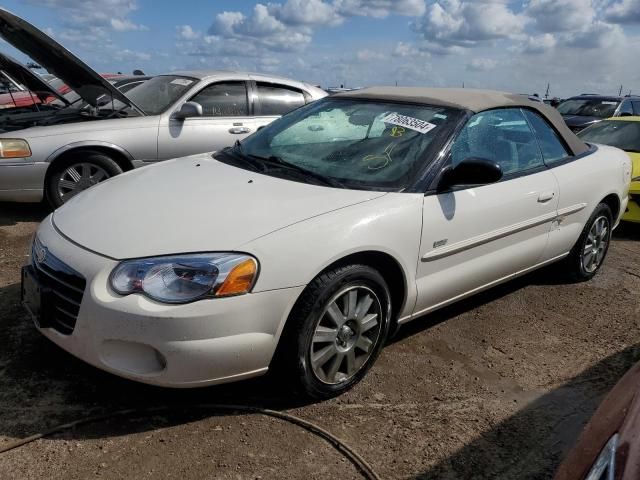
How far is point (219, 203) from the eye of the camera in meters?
2.97

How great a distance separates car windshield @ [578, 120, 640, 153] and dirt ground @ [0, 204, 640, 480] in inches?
160

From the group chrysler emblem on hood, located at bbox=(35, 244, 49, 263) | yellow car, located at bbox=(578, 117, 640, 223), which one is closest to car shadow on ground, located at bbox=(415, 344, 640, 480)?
chrysler emblem on hood, located at bbox=(35, 244, 49, 263)

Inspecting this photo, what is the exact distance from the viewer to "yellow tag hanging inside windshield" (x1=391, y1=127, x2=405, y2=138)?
138 inches

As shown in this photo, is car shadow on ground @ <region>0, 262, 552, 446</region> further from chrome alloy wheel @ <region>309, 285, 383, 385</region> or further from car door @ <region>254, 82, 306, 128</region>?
car door @ <region>254, 82, 306, 128</region>

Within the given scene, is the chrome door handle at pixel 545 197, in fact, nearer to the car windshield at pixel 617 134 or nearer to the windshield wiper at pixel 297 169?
the windshield wiper at pixel 297 169

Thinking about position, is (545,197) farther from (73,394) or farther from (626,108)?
(626,108)

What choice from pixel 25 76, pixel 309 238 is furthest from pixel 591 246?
pixel 25 76

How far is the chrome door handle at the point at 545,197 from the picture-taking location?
391cm

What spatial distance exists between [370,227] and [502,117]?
5.11 feet

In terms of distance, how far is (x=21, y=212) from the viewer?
6203mm

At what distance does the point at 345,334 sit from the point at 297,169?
100cm

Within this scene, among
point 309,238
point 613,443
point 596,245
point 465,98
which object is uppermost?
point 465,98

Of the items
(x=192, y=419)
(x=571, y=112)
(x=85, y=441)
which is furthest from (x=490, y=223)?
(x=571, y=112)

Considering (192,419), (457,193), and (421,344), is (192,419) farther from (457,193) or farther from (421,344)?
(457,193)
